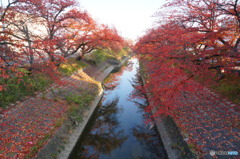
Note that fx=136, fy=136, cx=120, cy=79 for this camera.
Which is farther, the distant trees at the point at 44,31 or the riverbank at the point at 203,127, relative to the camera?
the distant trees at the point at 44,31

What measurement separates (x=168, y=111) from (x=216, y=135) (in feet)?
8.78

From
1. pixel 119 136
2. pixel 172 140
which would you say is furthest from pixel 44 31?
pixel 172 140

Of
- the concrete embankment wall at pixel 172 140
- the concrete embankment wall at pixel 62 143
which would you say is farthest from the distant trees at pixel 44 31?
the concrete embankment wall at pixel 172 140

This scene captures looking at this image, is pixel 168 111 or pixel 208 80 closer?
pixel 168 111

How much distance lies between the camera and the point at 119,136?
8.82m

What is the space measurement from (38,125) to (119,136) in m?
4.72

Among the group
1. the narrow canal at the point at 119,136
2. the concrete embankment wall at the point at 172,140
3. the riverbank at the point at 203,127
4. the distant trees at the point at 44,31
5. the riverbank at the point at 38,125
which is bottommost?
the narrow canal at the point at 119,136

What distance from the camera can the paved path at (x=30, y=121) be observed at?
530 centimetres

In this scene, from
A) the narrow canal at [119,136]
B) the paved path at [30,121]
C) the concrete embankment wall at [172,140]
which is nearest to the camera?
the paved path at [30,121]

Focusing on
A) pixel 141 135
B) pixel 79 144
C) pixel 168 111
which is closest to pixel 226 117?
pixel 168 111

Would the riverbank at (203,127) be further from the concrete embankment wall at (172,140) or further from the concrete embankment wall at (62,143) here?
the concrete embankment wall at (62,143)

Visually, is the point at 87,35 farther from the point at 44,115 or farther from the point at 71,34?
the point at 44,115

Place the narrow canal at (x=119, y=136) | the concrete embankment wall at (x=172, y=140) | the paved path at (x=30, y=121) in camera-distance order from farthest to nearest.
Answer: the narrow canal at (x=119, y=136) → the concrete embankment wall at (x=172, y=140) → the paved path at (x=30, y=121)

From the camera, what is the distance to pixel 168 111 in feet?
27.1
